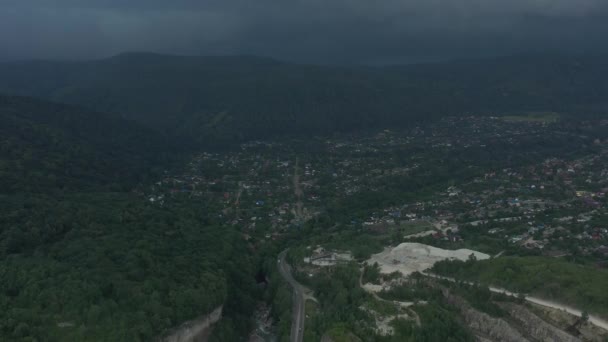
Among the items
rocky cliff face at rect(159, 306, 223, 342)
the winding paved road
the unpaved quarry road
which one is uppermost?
the unpaved quarry road

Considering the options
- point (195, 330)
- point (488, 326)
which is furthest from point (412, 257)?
point (195, 330)

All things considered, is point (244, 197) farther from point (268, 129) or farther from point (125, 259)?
point (268, 129)

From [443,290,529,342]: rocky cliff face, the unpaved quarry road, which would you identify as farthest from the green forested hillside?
the unpaved quarry road

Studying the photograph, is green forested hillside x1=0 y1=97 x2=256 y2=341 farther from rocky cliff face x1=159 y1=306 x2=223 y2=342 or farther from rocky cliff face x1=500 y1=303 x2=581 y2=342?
rocky cliff face x1=500 y1=303 x2=581 y2=342

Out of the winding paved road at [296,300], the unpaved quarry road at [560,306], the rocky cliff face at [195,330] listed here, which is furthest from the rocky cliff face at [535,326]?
the rocky cliff face at [195,330]

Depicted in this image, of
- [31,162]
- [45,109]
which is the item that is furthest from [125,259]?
[45,109]

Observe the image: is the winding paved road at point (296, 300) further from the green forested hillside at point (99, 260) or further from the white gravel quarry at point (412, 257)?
the white gravel quarry at point (412, 257)
